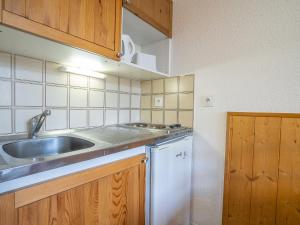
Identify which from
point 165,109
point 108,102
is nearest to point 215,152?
point 165,109

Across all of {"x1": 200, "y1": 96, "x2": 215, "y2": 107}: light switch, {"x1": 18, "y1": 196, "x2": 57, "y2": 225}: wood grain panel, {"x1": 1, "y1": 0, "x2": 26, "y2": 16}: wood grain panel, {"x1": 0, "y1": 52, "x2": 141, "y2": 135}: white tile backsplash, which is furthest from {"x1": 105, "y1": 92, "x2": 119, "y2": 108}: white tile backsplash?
{"x1": 18, "y1": 196, "x2": 57, "y2": 225}: wood grain panel

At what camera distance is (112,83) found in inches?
57.4

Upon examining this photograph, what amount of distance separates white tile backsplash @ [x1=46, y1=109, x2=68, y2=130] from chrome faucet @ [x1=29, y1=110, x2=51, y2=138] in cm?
9

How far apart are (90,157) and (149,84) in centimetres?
111

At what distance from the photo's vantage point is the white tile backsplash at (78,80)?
1.17m

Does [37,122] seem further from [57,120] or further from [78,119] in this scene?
[78,119]

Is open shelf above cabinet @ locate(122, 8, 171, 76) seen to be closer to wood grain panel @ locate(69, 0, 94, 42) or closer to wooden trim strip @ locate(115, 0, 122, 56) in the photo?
wooden trim strip @ locate(115, 0, 122, 56)

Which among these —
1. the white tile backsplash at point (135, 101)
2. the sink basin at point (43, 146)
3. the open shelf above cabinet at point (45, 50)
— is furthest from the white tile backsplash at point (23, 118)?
the white tile backsplash at point (135, 101)

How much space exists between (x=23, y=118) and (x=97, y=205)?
2.16ft

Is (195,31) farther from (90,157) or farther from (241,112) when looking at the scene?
(90,157)

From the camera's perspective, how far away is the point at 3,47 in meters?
0.83

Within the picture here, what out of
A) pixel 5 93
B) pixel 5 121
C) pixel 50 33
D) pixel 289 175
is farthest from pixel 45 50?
pixel 289 175

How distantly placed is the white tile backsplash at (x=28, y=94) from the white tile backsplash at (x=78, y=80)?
0.67ft

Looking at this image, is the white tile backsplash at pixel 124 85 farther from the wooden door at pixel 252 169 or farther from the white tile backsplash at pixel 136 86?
the wooden door at pixel 252 169
